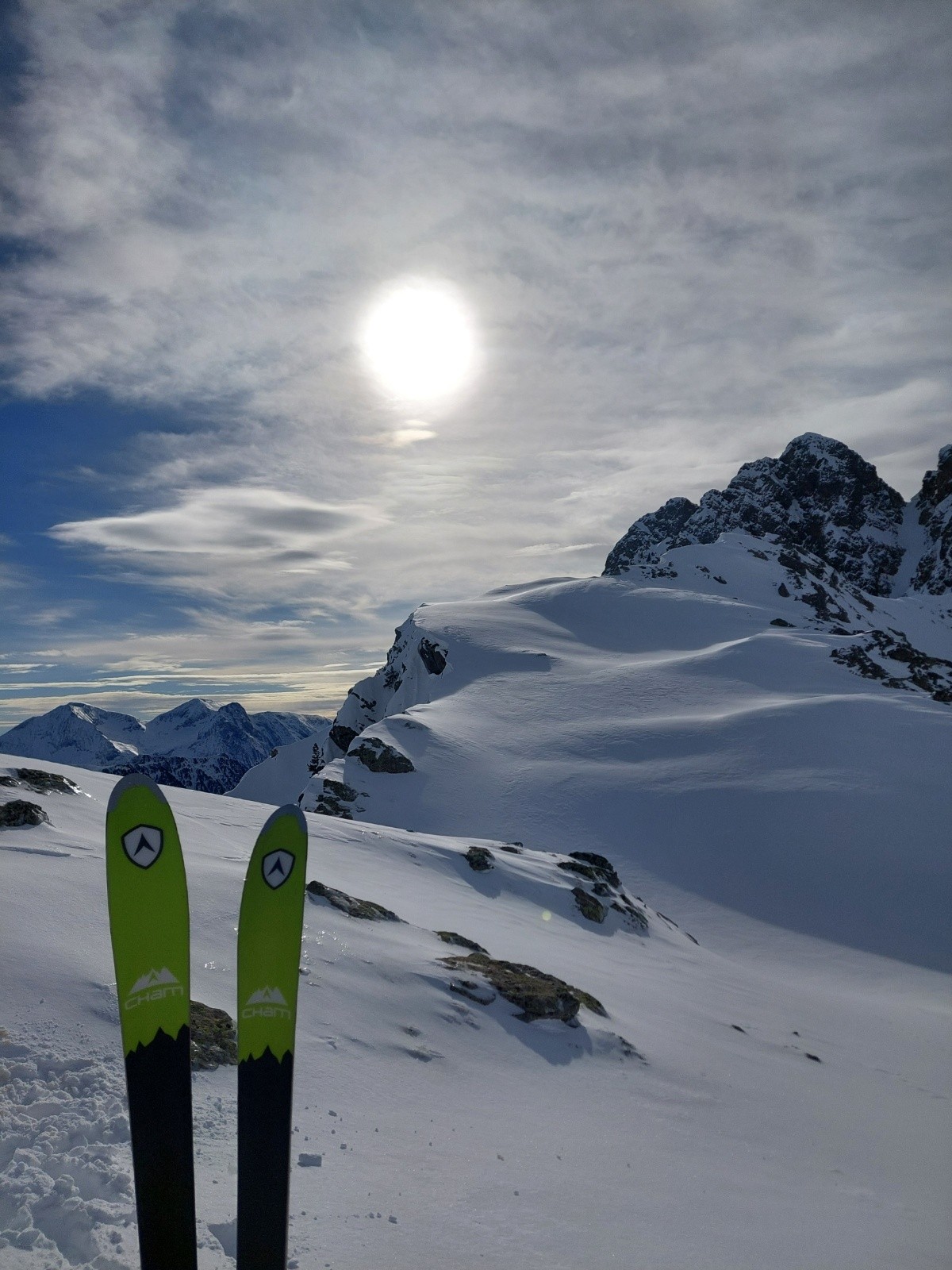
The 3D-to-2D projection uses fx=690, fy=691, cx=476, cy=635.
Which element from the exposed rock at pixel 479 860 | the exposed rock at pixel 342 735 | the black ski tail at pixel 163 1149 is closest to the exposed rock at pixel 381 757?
the exposed rock at pixel 479 860

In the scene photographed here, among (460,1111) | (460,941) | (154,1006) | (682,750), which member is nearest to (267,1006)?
(154,1006)

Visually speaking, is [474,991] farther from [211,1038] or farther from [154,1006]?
[154,1006]

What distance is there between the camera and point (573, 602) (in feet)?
255

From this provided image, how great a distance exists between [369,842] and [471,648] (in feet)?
138

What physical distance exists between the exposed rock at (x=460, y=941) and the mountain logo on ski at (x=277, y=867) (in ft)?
27.3

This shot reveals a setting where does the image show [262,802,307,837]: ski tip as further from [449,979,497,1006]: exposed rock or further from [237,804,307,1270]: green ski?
[449,979,497,1006]: exposed rock

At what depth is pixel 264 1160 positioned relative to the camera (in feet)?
12.6

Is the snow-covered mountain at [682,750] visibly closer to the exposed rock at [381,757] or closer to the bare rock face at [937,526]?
the exposed rock at [381,757]

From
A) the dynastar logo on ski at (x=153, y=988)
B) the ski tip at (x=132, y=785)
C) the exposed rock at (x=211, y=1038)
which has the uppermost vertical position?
the ski tip at (x=132, y=785)

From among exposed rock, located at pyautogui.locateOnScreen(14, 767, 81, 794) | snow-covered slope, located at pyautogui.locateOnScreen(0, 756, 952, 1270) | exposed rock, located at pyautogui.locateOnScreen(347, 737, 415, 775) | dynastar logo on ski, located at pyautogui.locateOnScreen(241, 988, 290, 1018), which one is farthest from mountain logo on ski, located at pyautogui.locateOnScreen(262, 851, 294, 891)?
exposed rock, located at pyautogui.locateOnScreen(347, 737, 415, 775)

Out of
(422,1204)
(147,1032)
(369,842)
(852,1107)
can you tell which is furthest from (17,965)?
(369,842)

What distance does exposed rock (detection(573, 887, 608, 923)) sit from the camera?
19.6 m

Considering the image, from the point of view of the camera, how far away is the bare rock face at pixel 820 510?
15638 cm

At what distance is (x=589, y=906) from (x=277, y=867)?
17.5 meters
